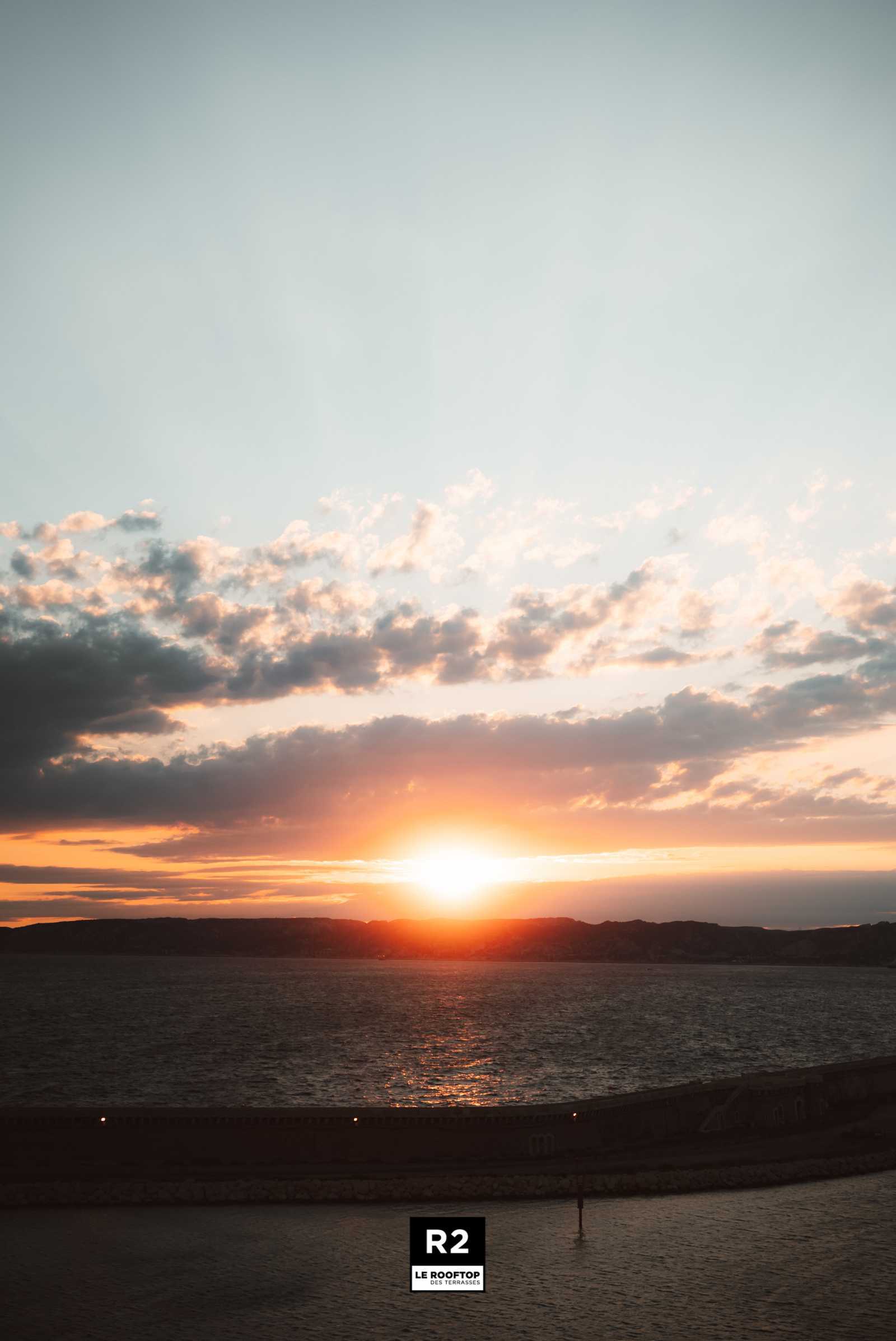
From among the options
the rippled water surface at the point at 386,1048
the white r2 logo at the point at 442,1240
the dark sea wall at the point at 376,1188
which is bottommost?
the rippled water surface at the point at 386,1048

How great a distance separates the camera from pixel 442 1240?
3178cm

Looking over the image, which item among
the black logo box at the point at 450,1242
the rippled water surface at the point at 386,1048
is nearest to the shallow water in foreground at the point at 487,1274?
the black logo box at the point at 450,1242

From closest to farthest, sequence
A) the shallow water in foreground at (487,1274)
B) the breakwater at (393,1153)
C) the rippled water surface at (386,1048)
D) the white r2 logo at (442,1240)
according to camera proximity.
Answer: the shallow water in foreground at (487,1274) < the white r2 logo at (442,1240) < the breakwater at (393,1153) < the rippled water surface at (386,1048)

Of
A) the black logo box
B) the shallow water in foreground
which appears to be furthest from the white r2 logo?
the shallow water in foreground

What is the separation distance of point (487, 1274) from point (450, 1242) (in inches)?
87.9

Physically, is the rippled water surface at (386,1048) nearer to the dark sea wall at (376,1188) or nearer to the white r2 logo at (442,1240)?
the dark sea wall at (376,1188)

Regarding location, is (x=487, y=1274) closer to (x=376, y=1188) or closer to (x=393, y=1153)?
(x=376, y=1188)

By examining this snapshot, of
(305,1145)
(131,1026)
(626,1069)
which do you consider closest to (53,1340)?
(305,1145)

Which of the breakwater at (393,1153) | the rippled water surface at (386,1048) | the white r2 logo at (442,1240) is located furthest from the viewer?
the rippled water surface at (386,1048)

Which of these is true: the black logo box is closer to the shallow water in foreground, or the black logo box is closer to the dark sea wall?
the shallow water in foreground

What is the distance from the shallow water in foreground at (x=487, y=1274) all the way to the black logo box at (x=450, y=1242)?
0.56 metres

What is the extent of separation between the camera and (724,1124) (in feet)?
171

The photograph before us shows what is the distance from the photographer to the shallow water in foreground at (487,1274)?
83.2ft

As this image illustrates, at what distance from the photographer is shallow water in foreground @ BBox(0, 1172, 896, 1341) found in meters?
25.4
